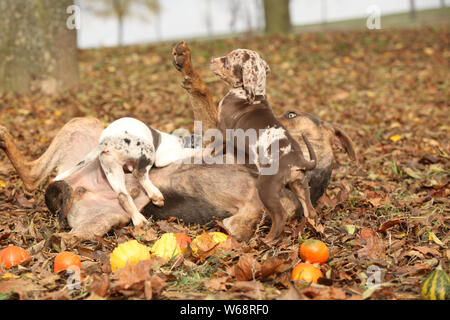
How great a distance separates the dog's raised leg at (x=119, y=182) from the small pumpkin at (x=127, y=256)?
2.54 feet

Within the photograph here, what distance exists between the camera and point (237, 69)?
3.86m

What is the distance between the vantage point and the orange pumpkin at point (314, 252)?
318 cm

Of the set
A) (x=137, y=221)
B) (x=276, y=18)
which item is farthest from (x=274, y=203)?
(x=276, y=18)

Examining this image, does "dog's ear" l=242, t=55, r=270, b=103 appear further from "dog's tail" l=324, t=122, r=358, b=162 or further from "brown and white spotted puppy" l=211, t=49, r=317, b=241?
"dog's tail" l=324, t=122, r=358, b=162

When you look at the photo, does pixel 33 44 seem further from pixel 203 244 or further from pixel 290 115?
pixel 203 244

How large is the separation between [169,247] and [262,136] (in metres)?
1.10

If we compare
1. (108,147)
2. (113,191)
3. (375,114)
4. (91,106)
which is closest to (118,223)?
(113,191)

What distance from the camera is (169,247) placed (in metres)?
3.28

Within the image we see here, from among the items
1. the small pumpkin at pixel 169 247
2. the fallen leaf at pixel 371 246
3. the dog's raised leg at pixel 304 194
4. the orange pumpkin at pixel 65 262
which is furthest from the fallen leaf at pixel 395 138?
the orange pumpkin at pixel 65 262

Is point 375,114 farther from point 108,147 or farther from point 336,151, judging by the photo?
point 108,147

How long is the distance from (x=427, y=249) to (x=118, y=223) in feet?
7.98

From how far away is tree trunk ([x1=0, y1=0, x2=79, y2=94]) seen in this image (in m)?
7.77

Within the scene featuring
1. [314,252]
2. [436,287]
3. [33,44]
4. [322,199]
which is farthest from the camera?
[33,44]

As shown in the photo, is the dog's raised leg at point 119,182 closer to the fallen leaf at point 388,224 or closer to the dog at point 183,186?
the dog at point 183,186
